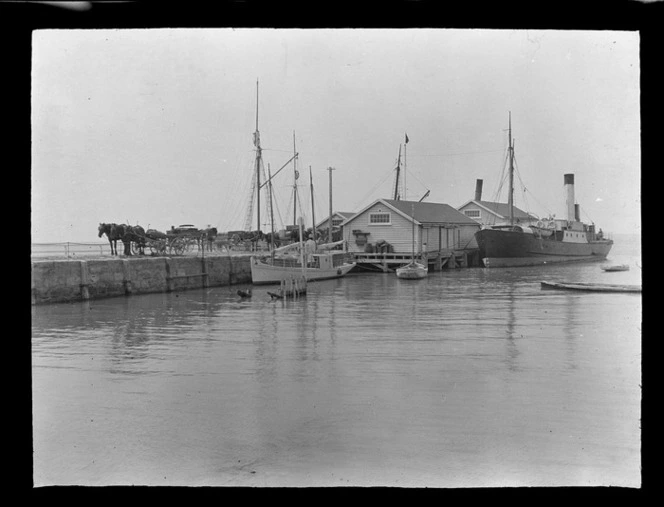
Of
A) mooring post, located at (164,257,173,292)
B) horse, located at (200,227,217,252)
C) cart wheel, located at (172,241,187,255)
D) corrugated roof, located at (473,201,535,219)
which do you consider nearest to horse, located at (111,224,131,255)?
mooring post, located at (164,257,173,292)

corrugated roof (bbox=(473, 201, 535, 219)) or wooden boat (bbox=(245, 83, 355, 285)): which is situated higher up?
corrugated roof (bbox=(473, 201, 535, 219))

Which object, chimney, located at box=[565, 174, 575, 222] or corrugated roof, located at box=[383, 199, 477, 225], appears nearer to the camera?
corrugated roof, located at box=[383, 199, 477, 225]

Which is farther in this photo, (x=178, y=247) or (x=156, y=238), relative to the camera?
(x=178, y=247)

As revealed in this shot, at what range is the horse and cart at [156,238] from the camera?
115 feet

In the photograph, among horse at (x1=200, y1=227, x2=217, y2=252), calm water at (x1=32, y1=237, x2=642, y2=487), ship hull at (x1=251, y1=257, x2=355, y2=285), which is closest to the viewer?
calm water at (x1=32, y1=237, x2=642, y2=487)

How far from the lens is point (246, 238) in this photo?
46.1 meters

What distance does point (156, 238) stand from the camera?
3684cm

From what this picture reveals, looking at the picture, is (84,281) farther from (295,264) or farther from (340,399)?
(340,399)

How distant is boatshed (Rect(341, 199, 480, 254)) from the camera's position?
156 ft

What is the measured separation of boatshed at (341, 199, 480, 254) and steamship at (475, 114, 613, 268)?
351cm

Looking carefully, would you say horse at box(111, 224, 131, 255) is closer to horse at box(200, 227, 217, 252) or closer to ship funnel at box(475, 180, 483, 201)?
horse at box(200, 227, 217, 252)

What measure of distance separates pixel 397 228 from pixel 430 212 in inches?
163

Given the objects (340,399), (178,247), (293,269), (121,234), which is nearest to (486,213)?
(293,269)
